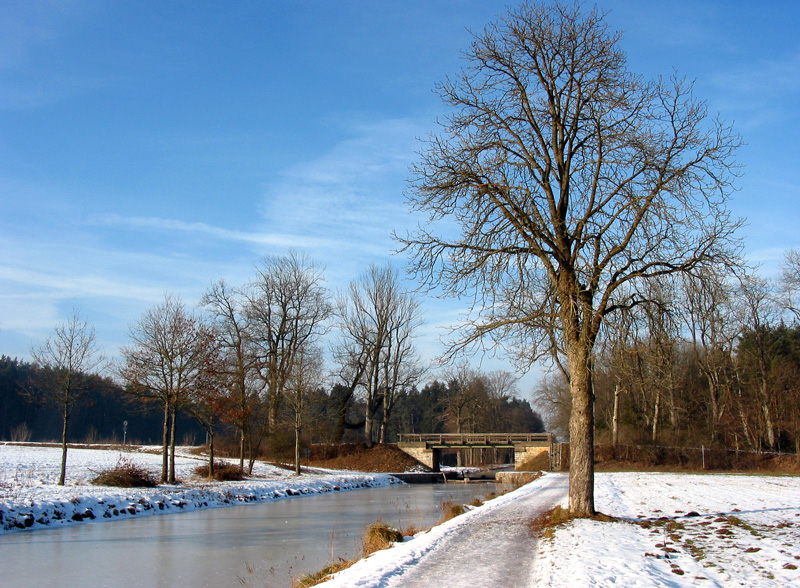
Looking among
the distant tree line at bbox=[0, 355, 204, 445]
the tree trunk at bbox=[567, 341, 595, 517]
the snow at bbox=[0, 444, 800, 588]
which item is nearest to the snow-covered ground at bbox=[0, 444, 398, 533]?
the snow at bbox=[0, 444, 800, 588]

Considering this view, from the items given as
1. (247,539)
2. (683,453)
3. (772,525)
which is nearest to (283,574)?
(247,539)

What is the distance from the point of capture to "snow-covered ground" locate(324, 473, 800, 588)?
727 cm

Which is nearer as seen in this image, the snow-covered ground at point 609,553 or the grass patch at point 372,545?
the snow-covered ground at point 609,553

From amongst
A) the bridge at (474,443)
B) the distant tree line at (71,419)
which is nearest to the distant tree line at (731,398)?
the bridge at (474,443)

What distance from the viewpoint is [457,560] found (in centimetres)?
868

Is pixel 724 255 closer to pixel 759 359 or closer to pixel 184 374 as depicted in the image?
pixel 184 374

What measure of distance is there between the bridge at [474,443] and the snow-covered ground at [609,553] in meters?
30.8

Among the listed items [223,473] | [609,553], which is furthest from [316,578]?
[223,473]

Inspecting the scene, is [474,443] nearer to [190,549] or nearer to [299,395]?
[299,395]

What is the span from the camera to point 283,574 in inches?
396

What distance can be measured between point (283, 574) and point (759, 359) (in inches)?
1531

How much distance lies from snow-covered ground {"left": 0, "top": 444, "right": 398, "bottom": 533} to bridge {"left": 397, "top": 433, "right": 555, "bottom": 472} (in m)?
13.4

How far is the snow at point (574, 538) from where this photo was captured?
7418mm

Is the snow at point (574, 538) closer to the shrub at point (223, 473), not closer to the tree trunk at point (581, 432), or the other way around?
the tree trunk at point (581, 432)
